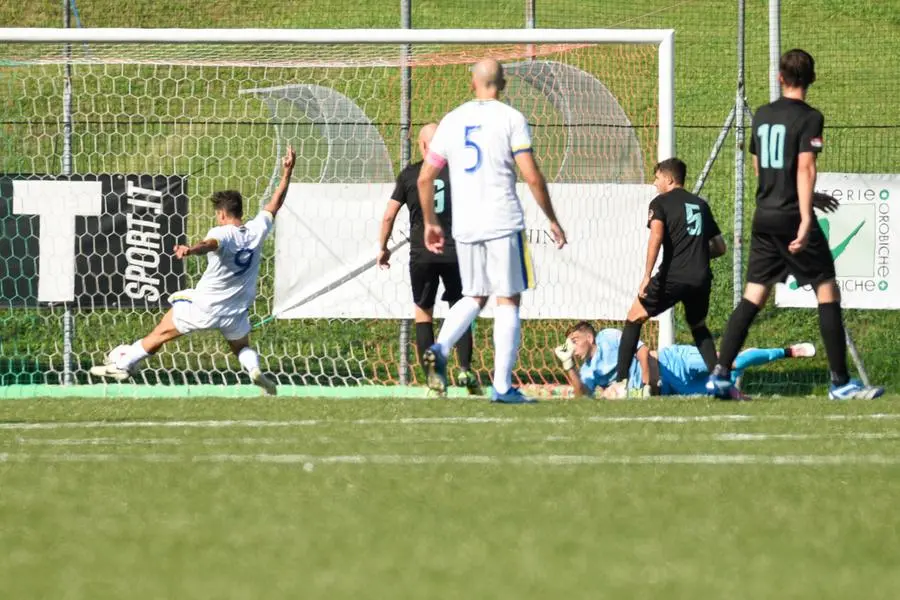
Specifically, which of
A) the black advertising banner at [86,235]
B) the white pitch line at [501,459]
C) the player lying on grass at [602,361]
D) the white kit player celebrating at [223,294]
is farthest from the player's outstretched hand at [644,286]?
the white pitch line at [501,459]

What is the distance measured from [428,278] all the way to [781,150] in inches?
102

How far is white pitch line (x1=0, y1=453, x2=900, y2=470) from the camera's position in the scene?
16.9ft

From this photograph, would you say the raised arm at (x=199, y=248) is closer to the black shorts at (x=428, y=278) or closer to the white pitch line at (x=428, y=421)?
the black shorts at (x=428, y=278)

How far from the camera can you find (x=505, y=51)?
442 inches

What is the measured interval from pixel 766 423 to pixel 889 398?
1673 mm

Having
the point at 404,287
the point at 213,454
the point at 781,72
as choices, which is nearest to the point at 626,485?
the point at 213,454

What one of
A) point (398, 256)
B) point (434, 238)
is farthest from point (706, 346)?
point (398, 256)

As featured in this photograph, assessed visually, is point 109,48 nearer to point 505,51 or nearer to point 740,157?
point 505,51

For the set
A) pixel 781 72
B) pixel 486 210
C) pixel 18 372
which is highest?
pixel 781 72

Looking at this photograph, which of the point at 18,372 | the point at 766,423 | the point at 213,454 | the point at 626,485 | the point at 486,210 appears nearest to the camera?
the point at 626,485

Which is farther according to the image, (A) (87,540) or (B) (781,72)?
(B) (781,72)

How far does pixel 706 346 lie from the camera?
9.12 metres

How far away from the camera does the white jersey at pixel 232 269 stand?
31.9 feet

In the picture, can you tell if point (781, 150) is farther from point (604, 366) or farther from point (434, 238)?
point (604, 366)
